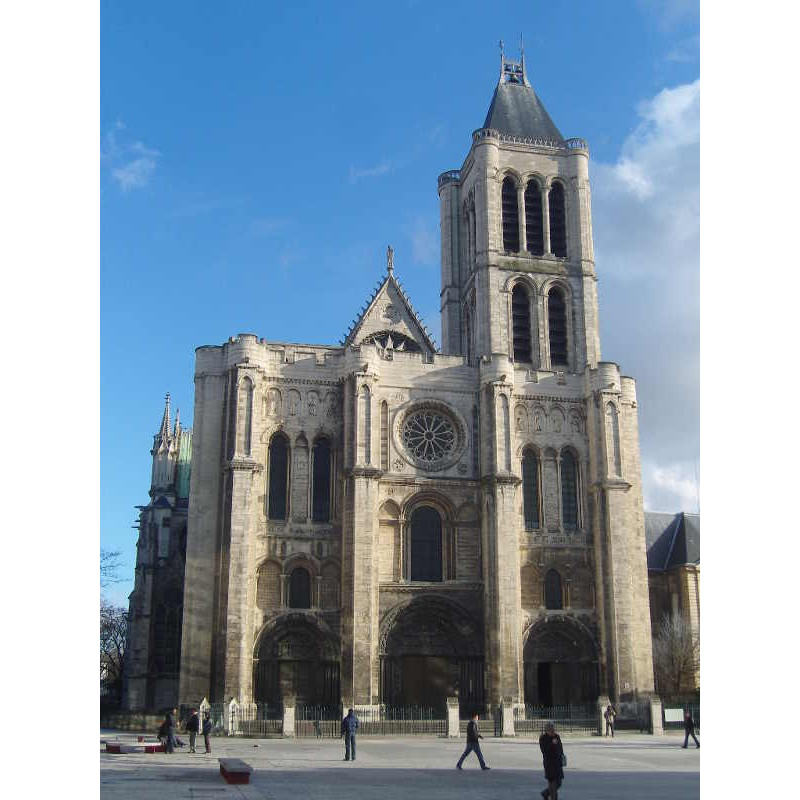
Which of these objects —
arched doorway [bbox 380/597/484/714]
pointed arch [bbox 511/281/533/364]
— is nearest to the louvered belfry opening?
pointed arch [bbox 511/281/533/364]

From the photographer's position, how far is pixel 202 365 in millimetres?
36781

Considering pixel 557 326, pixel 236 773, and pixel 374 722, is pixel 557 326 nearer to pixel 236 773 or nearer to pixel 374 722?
pixel 374 722

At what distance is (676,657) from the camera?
43.4m

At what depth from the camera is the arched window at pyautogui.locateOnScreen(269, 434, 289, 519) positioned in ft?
118

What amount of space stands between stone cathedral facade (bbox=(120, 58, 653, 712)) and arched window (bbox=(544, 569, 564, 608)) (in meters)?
0.09

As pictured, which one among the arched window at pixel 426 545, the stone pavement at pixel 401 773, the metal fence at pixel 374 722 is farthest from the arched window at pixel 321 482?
the stone pavement at pixel 401 773

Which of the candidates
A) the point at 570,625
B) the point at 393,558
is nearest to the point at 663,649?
the point at 570,625

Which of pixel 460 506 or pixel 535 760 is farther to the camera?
pixel 460 506

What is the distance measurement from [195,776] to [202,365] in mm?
21959

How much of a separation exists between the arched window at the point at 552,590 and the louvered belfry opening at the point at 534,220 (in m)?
14.9

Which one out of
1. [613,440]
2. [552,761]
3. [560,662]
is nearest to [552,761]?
[552,761]

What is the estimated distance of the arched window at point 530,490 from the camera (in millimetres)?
37812

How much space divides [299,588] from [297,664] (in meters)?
2.70
